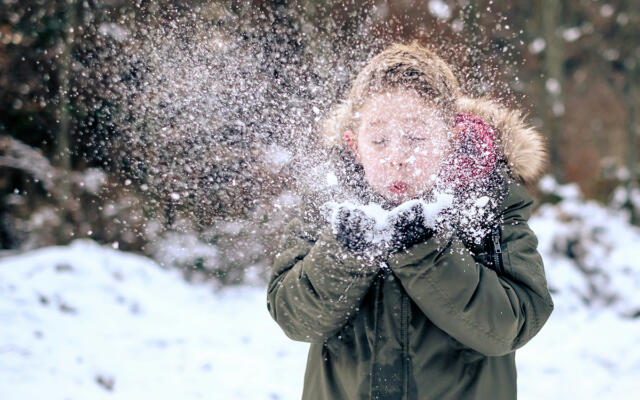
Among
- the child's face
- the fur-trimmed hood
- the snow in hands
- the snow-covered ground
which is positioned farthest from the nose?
the snow-covered ground

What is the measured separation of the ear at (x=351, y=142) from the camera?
1.41 m

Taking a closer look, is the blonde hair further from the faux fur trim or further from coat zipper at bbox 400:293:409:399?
coat zipper at bbox 400:293:409:399

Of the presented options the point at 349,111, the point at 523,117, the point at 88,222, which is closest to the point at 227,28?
the point at 349,111

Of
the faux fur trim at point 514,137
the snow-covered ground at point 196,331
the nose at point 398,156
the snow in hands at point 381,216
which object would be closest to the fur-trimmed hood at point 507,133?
the faux fur trim at point 514,137

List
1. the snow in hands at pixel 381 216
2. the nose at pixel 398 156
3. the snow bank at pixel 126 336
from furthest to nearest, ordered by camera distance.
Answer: the snow bank at pixel 126 336 → the nose at pixel 398 156 → the snow in hands at pixel 381 216

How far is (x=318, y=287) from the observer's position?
4.08ft

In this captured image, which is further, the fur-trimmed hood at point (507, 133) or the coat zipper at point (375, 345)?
the fur-trimmed hood at point (507, 133)

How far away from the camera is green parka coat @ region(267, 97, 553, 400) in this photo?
1203 mm

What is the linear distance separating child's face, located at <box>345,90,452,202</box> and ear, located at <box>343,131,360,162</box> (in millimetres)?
86

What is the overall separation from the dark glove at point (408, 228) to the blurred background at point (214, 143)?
23.4 inches

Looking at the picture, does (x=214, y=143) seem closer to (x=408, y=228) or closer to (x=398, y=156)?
(x=398, y=156)

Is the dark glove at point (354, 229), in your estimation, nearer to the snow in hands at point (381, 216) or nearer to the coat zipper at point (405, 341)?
the snow in hands at point (381, 216)

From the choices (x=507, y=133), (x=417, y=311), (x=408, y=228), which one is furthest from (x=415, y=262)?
(x=507, y=133)

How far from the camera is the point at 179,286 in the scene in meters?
4.92
